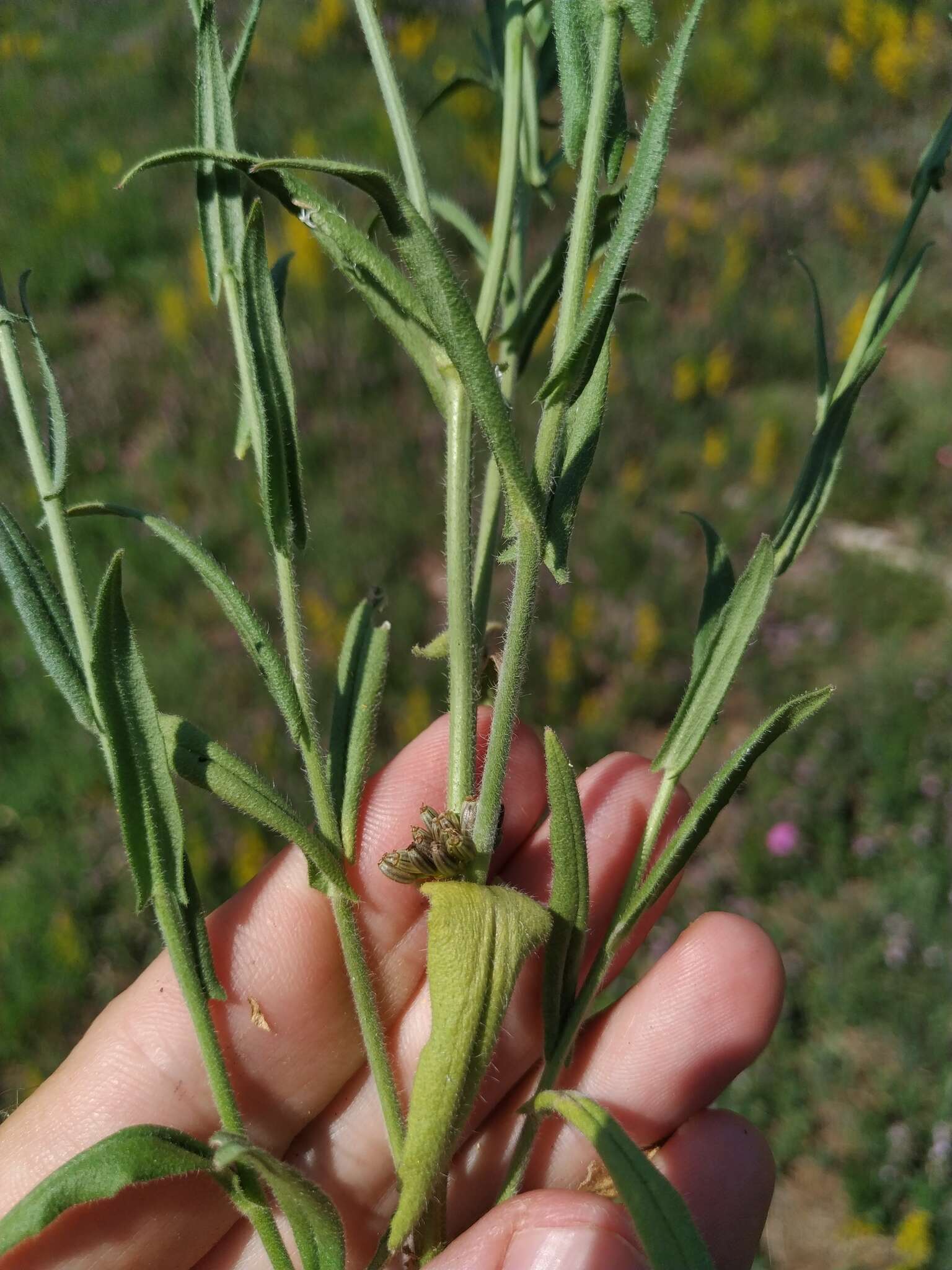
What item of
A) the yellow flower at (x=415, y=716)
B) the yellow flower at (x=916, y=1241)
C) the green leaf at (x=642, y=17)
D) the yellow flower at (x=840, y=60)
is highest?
the green leaf at (x=642, y=17)

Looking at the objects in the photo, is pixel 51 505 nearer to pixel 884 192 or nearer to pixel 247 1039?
pixel 247 1039

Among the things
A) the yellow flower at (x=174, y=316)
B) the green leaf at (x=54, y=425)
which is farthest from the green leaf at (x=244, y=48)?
the yellow flower at (x=174, y=316)

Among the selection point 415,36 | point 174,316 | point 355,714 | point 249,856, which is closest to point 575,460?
point 355,714

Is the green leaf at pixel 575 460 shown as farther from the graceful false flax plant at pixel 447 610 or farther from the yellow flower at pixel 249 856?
the yellow flower at pixel 249 856

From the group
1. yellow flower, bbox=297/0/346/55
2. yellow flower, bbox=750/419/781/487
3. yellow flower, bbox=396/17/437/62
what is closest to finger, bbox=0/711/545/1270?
yellow flower, bbox=750/419/781/487

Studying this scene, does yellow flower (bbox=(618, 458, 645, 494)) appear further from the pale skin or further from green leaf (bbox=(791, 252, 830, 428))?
green leaf (bbox=(791, 252, 830, 428))
